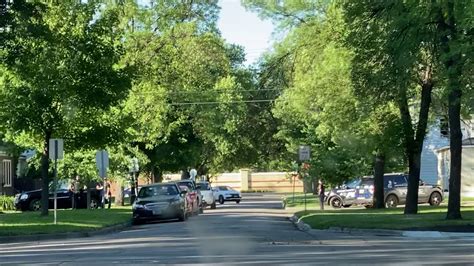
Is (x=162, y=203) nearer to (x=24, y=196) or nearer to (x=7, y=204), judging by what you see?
(x=24, y=196)

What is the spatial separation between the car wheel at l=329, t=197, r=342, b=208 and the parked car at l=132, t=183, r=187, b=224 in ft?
42.5

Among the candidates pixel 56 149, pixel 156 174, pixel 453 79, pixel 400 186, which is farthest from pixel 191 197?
pixel 156 174

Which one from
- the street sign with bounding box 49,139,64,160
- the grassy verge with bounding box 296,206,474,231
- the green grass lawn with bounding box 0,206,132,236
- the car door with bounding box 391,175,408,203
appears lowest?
the green grass lawn with bounding box 0,206,132,236

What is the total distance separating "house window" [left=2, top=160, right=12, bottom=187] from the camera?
52.9 metres

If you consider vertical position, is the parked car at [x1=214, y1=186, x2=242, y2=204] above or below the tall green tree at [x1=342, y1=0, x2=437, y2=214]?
below

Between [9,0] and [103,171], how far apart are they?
11923 mm

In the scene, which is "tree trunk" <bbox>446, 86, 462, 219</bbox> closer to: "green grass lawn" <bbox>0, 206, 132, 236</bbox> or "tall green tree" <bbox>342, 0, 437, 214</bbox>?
"tall green tree" <bbox>342, 0, 437, 214</bbox>

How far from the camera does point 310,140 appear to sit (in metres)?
48.6

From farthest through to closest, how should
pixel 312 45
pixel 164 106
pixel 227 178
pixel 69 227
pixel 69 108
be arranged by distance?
pixel 227 178
pixel 164 106
pixel 312 45
pixel 69 108
pixel 69 227

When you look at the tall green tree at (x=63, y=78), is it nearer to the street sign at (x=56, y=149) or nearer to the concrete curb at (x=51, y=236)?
the street sign at (x=56, y=149)

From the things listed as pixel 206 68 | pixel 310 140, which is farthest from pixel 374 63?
pixel 206 68

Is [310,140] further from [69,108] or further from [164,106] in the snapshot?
[69,108]

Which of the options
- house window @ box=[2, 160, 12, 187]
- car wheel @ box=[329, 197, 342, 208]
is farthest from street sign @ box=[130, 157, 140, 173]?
house window @ box=[2, 160, 12, 187]

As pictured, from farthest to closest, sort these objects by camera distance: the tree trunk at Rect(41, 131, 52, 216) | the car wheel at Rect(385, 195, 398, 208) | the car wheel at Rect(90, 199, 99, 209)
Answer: the car wheel at Rect(90, 199, 99, 209) < the car wheel at Rect(385, 195, 398, 208) < the tree trunk at Rect(41, 131, 52, 216)
